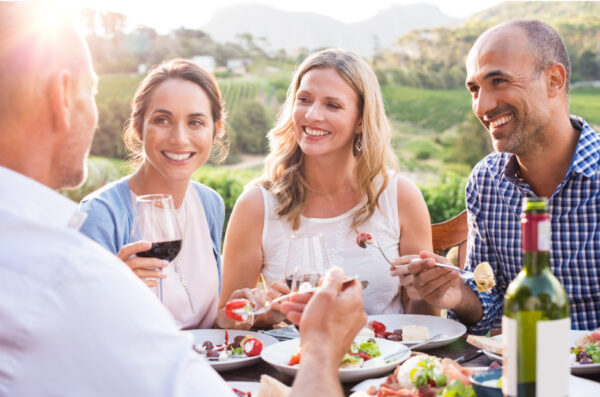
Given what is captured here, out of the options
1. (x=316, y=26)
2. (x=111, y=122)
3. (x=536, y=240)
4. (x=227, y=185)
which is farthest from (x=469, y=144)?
(x=536, y=240)

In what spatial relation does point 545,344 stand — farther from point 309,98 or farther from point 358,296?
point 309,98

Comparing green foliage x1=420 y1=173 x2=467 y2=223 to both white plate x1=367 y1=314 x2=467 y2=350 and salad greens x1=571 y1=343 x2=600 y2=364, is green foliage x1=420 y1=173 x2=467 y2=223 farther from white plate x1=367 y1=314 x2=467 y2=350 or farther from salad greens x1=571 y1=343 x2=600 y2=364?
salad greens x1=571 y1=343 x2=600 y2=364

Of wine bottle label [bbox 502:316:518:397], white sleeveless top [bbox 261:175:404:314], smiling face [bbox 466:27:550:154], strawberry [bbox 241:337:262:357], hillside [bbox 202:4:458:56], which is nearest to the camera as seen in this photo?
wine bottle label [bbox 502:316:518:397]

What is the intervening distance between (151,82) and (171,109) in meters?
0.20

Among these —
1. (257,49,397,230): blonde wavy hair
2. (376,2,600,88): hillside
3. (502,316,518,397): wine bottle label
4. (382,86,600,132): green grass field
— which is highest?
(376,2,600,88): hillside

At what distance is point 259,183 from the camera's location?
3547 millimetres

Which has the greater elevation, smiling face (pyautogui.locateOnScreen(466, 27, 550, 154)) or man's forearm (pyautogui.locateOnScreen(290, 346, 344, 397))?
smiling face (pyautogui.locateOnScreen(466, 27, 550, 154))

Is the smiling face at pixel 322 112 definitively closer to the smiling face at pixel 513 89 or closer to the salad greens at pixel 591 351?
the smiling face at pixel 513 89

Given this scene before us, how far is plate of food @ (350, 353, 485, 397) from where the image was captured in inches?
62.5

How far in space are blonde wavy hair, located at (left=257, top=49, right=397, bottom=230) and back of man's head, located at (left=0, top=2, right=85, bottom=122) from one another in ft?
6.93

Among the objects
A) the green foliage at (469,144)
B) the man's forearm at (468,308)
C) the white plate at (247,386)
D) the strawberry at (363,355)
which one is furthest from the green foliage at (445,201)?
the green foliage at (469,144)

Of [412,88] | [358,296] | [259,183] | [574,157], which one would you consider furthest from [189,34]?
[358,296]

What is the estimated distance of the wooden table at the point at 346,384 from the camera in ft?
6.44

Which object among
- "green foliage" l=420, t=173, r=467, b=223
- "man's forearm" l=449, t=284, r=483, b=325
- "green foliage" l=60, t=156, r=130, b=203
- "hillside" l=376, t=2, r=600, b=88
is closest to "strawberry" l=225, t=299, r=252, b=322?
"man's forearm" l=449, t=284, r=483, b=325
